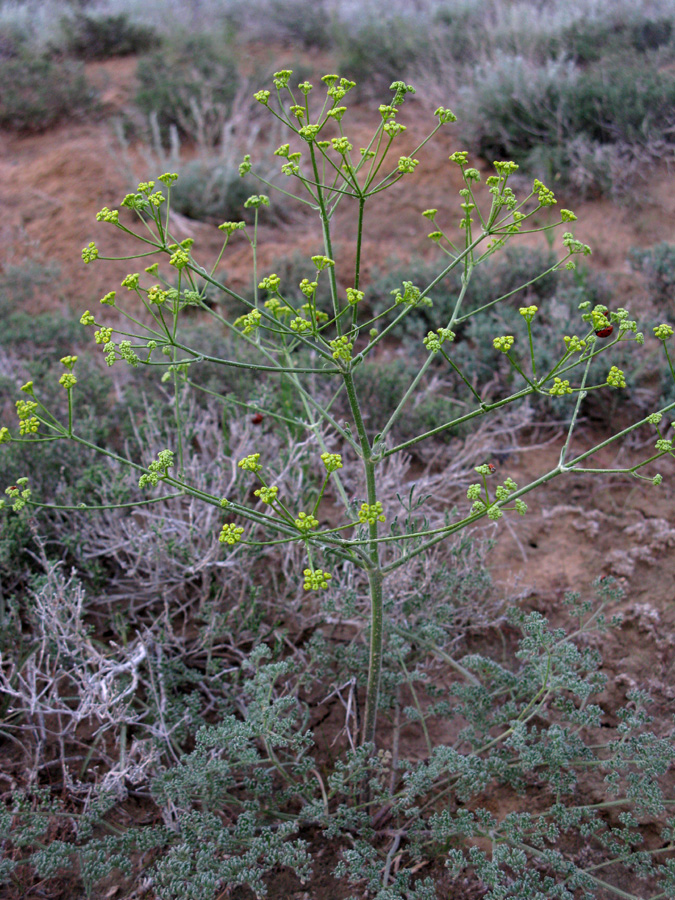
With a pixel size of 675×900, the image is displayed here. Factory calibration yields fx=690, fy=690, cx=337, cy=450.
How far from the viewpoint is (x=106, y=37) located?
28.1 ft

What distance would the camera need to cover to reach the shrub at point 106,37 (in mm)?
8484

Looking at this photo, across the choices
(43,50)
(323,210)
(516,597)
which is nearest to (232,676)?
(516,597)

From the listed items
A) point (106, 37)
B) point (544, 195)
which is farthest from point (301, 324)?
point (106, 37)

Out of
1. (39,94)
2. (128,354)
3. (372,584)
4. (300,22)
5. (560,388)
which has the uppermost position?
(300,22)

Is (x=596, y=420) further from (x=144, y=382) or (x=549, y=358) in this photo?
(x=144, y=382)

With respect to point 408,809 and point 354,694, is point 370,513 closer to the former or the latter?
point 408,809

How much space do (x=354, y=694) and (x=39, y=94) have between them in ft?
23.8

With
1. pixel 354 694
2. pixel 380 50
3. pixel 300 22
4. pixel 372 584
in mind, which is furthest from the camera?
pixel 300 22

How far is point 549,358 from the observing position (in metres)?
3.63

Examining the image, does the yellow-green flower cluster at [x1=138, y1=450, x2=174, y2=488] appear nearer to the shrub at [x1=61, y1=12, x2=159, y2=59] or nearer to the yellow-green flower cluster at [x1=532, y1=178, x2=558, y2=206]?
the yellow-green flower cluster at [x1=532, y1=178, x2=558, y2=206]

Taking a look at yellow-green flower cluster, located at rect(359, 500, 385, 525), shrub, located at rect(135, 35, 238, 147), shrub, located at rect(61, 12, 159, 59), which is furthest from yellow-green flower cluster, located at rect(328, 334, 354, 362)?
shrub, located at rect(61, 12, 159, 59)

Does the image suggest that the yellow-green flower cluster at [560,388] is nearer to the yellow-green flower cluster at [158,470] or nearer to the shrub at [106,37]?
the yellow-green flower cluster at [158,470]

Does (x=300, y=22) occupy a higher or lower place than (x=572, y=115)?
higher

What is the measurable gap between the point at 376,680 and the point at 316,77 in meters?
7.59
